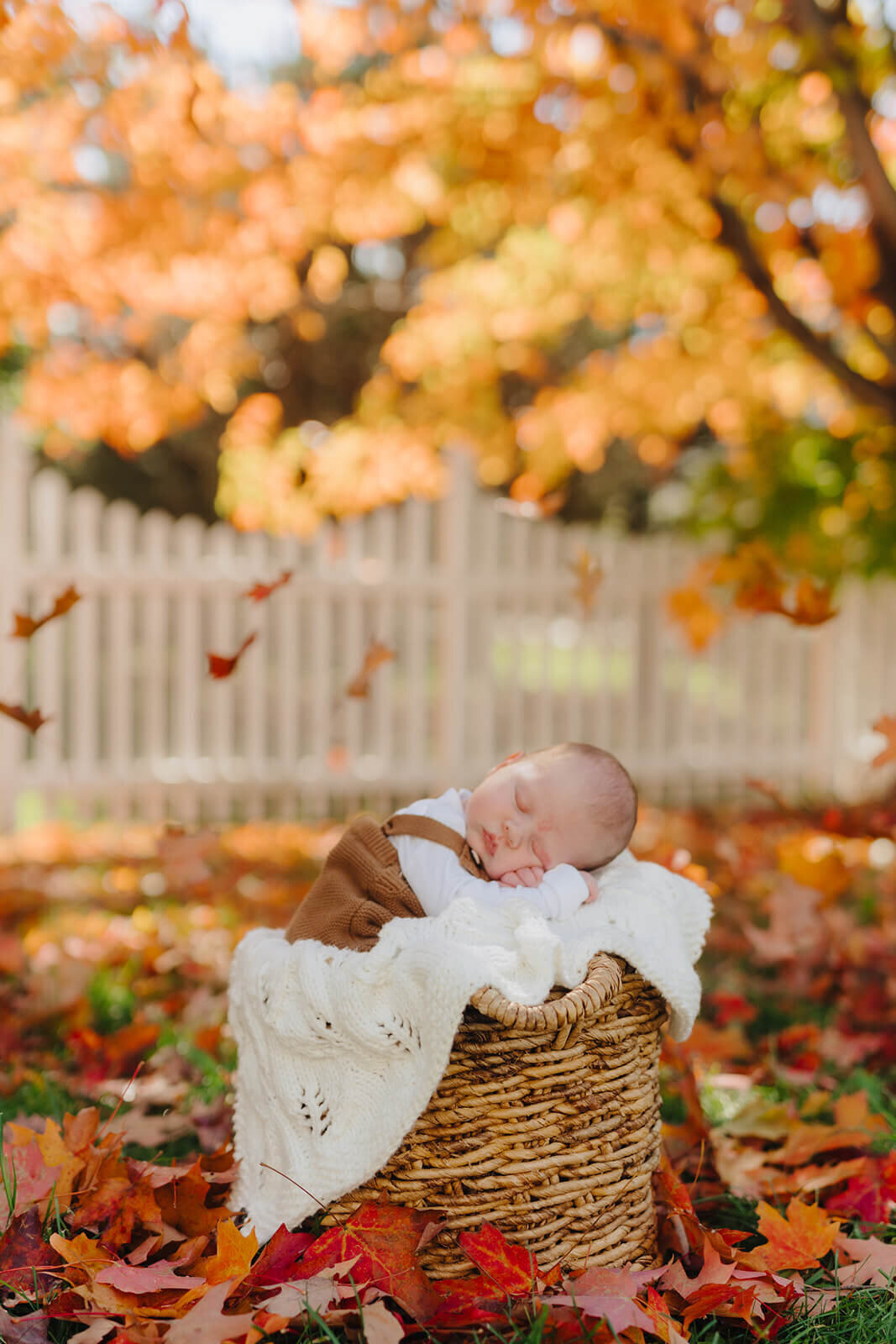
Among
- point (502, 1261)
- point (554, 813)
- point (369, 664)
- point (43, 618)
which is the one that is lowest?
point (502, 1261)

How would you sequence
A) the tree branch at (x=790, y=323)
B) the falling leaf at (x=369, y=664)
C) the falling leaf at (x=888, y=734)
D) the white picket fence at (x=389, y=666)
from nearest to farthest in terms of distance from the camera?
the falling leaf at (x=888, y=734) < the falling leaf at (x=369, y=664) < the tree branch at (x=790, y=323) < the white picket fence at (x=389, y=666)

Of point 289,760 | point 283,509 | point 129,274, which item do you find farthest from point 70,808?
point 283,509

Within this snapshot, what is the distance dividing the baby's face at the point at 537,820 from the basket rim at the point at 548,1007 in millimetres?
317

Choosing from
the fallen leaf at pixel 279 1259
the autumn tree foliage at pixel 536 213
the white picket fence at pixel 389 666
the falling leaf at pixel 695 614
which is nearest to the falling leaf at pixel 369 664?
the autumn tree foliage at pixel 536 213

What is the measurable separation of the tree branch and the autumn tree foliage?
0.01 metres

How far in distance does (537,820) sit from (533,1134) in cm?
47

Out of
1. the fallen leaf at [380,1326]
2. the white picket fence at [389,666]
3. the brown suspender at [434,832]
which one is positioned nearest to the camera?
the fallen leaf at [380,1326]

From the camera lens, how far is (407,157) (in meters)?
5.33

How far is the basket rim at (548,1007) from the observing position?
4.61ft

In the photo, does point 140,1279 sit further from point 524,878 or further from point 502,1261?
point 524,878

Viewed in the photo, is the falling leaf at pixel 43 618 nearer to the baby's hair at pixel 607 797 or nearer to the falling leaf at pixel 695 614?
the baby's hair at pixel 607 797

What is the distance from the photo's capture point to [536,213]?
5.52 m

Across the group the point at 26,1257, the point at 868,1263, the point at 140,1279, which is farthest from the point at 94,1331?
the point at 868,1263

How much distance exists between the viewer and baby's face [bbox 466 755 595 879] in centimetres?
177
